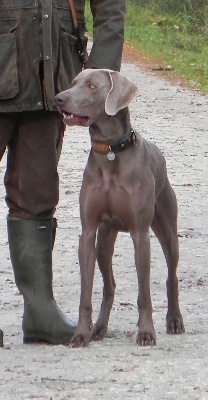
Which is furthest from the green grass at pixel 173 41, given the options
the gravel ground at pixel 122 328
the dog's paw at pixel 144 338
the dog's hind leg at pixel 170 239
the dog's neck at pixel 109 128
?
the dog's paw at pixel 144 338

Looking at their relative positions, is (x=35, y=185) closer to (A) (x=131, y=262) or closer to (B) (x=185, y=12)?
(A) (x=131, y=262)

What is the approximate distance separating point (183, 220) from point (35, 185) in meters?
3.83

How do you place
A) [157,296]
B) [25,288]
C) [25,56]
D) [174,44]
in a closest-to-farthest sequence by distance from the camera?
[25,56], [25,288], [157,296], [174,44]

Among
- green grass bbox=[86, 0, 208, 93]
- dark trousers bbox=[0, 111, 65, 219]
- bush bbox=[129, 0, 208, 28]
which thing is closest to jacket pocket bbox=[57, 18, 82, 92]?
dark trousers bbox=[0, 111, 65, 219]

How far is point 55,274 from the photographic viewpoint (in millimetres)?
7871

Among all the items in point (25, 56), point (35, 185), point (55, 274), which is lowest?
point (55, 274)

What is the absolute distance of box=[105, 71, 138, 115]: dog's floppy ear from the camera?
18.6 feet

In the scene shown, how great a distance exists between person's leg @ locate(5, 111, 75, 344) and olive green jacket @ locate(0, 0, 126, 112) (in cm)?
14

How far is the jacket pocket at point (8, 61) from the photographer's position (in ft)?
18.5

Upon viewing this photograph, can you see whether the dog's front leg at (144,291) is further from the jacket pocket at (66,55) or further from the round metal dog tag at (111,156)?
the jacket pocket at (66,55)

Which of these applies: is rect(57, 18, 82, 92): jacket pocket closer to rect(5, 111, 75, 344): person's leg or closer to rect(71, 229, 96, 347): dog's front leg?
rect(5, 111, 75, 344): person's leg

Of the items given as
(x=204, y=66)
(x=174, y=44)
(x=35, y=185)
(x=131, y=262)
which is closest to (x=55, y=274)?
(x=131, y=262)

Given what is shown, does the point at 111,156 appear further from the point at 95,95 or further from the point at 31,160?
the point at 31,160

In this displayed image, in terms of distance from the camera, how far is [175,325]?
626cm
